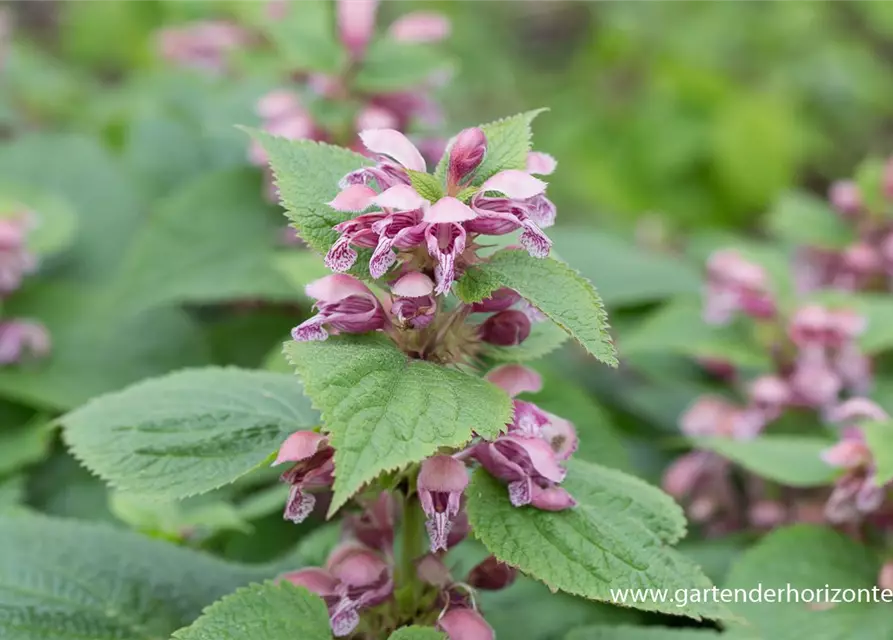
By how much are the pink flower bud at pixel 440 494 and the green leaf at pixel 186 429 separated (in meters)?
0.18

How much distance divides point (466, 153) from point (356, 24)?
120 cm

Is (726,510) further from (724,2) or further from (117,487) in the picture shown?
(724,2)

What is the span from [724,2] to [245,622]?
4.70 m

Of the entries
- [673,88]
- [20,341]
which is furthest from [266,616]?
[673,88]

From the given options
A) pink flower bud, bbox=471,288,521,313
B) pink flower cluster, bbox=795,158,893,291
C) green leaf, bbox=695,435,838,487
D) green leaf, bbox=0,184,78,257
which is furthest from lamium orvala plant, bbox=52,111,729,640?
pink flower cluster, bbox=795,158,893,291

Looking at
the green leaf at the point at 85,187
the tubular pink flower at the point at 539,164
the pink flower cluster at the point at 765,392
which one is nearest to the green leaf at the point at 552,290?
the tubular pink flower at the point at 539,164

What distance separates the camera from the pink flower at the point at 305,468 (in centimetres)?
95

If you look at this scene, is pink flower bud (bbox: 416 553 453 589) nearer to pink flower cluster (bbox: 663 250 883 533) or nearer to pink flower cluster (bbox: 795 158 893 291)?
pink flower cluster (bbox: 663 250 883 533)

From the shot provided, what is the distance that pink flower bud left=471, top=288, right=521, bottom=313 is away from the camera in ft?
3.26

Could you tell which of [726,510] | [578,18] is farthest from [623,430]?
[578,18]

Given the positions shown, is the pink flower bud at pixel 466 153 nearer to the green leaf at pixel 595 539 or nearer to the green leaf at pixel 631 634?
the green leaf at pixel 595 539

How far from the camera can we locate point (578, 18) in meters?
5.87

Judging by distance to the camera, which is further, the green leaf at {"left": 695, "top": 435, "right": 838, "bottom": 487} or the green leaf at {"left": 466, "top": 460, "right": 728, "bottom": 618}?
the green leaf at {"left": 695, "top": 435, "right": 838, "bottom": 487}

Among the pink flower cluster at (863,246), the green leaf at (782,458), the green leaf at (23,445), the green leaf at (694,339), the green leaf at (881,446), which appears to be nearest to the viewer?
the green leaf at (881,446)
